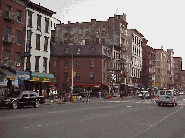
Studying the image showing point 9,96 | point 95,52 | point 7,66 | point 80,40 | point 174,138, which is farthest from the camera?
point 80,40

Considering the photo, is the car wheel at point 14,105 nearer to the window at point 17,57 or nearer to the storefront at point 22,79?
the storefront at point 22,79

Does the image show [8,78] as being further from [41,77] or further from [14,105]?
[14,105]

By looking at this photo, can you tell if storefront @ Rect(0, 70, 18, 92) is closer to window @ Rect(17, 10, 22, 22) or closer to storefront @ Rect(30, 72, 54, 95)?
storefront @ Rect(30, 72, 54, 95)

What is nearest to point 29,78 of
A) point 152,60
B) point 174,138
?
point 174,138

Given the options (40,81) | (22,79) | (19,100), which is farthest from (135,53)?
(19,100)

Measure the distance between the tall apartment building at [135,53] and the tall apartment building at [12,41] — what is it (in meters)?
52.9

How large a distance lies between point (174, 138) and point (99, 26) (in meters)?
70.7

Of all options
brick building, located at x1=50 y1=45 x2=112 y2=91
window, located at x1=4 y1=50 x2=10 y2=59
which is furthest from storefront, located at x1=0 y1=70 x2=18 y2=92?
brick building, located at x1=50 y1=45 x2=112 y2=91

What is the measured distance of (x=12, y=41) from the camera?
3741 cm

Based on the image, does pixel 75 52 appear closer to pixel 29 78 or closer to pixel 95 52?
pixel 95 52

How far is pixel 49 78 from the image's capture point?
154 feet

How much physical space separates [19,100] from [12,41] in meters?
13.9

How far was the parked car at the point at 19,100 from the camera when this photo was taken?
81.6ft

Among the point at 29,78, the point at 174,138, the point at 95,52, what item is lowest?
the point at 174,138
